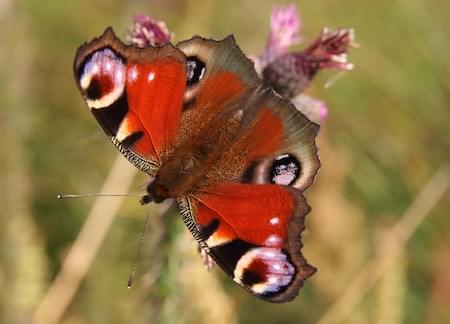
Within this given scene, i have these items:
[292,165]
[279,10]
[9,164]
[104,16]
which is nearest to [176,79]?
[292,165]

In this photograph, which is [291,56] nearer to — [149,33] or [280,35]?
[280,35]

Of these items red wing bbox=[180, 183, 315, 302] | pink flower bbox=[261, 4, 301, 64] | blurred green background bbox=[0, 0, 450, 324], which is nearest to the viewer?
red wing bbox=[180, 183, 315, 302]

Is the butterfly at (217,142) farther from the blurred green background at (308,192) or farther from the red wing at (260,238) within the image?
the blurred green background at (308,192)

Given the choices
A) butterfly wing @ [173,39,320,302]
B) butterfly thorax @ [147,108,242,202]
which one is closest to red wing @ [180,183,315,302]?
butterfly wing @ [173,39,320,302]

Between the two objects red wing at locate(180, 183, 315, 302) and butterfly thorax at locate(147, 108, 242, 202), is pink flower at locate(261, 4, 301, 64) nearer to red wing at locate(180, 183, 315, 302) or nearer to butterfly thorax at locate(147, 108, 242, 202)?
butterfly thorax at locate(147, 108, 242, 202)

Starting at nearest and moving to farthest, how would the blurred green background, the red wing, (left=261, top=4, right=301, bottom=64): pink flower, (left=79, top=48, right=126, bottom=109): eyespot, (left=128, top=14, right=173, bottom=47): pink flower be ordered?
1. the red wing
2. (left=79, top=48, right=126, bottom=109): eyespot
3. (left=128, top=14, right=173, bottom=47): pink flower
4. (left=261, top=4, right=301, bottom=64): pink flower
5. the blurred green background

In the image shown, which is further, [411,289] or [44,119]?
[44,119]

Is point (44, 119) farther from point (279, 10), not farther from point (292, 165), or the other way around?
point (292, 165)
